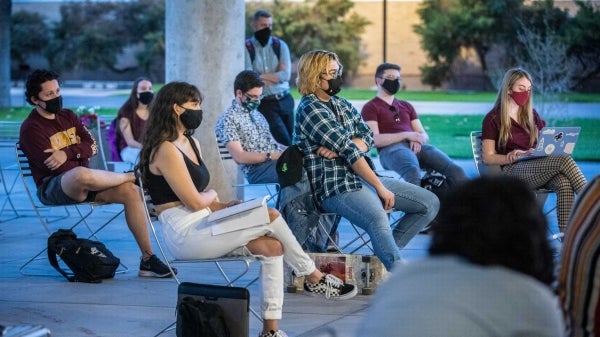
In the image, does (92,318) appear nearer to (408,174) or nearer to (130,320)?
(130,320)

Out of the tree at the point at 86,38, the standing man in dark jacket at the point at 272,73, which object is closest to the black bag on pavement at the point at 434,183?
the standing man in dark jacket at the point at 272,73

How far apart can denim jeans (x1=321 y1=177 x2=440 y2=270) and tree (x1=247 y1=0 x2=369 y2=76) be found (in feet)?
104

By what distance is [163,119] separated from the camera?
6582 mm

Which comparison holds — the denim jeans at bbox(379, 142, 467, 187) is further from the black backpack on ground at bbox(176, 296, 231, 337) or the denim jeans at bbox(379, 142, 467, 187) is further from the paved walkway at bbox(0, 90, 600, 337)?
→ the black backpack on ground at bbox(176, 296, 231, 337)

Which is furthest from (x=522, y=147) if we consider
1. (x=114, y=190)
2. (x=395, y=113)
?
(x=114, y=190)

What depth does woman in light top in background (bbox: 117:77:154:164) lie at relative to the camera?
1068 centimetres

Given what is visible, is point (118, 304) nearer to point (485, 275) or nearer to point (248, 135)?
point (248, 135)

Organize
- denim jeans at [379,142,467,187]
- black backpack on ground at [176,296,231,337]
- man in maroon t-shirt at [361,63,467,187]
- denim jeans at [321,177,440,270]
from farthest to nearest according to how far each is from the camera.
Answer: man in maroon t-shirt at [361,63,467,187] < denim jeans at [379,142,467,187] < denim jeans at [321,177,440,270] < black backpack on ground at [176,296,231,337]

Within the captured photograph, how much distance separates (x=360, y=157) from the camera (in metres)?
7.00

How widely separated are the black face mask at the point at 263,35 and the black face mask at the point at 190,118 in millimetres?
4664

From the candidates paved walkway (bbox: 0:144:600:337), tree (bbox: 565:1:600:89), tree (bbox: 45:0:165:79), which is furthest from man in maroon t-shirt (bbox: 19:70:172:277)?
tree (bbox: 45:0:165:79)

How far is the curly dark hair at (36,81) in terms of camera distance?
26.0ft

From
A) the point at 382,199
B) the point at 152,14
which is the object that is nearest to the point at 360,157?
the point at 382,199

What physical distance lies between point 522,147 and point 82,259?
3.49 m
